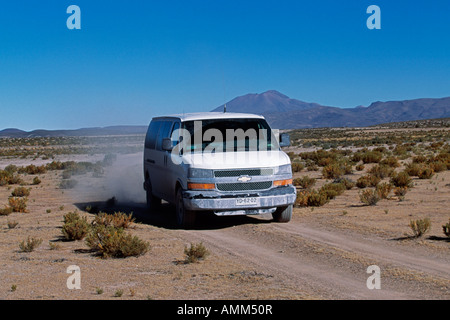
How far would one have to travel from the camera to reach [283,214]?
459 inches

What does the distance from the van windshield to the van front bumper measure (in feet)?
3.36

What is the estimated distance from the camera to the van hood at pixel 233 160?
10.8 m

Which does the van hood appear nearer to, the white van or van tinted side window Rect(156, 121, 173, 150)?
the white van

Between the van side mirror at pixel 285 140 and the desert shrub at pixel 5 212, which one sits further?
the desert shrub at pixel 5 212

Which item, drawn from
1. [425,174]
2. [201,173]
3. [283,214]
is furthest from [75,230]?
[425,174]

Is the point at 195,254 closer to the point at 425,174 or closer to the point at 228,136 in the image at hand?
the point at 228,136

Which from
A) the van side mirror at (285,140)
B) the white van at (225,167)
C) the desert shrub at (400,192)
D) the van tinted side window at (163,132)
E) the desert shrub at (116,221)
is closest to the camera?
the white van at (225,167)

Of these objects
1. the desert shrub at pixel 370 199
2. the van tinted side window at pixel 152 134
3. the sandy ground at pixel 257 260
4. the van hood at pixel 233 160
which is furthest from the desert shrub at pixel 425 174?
the van hood at pixel 233 160

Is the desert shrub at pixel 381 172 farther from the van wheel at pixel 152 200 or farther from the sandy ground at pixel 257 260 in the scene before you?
the van wheel at pixel 152 200

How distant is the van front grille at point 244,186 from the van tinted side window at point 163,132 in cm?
246

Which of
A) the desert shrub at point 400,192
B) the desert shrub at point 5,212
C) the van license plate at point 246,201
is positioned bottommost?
the desert shrub at point 5,212

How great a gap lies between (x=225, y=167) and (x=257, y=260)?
2682 millimetres
